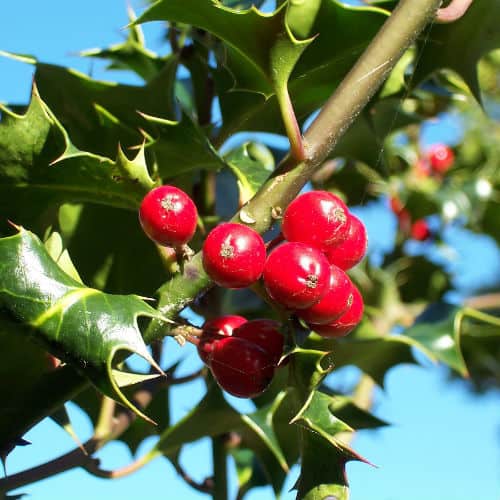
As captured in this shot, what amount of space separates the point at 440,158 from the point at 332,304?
5.48ft

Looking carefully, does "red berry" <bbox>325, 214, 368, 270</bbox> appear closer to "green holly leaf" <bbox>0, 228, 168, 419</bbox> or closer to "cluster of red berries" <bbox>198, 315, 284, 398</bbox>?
"cluster of red berries" <bbox>198, 315, 284, 398</bbox>

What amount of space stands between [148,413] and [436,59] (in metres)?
0.70

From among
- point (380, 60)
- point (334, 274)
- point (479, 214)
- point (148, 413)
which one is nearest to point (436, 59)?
point (380, 60)

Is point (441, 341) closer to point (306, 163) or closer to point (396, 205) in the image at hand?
point (306, 163)

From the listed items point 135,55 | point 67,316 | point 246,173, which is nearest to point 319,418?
point 67,316

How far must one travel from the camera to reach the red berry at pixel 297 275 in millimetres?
706

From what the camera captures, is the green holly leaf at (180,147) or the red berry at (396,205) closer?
the green holly leaf at (180,147)

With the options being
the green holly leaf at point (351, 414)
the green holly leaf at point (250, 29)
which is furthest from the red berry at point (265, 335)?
the green holly leaf at point (351, 414)

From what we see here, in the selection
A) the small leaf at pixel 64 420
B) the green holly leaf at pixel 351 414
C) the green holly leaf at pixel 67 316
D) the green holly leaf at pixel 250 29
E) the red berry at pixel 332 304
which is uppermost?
the green holly leaf at pixel 250 29

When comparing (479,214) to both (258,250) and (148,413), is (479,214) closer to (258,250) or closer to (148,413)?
(148,413)

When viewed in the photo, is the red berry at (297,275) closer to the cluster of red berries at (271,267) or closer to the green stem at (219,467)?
the cluster of red berries at (271,267)

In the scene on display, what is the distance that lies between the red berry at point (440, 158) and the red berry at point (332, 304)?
162 cm

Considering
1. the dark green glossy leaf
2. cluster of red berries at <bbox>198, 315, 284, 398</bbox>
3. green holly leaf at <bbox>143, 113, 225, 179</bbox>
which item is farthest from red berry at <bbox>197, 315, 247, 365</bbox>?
the dark green glossy leaf

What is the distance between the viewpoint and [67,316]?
668 mm
